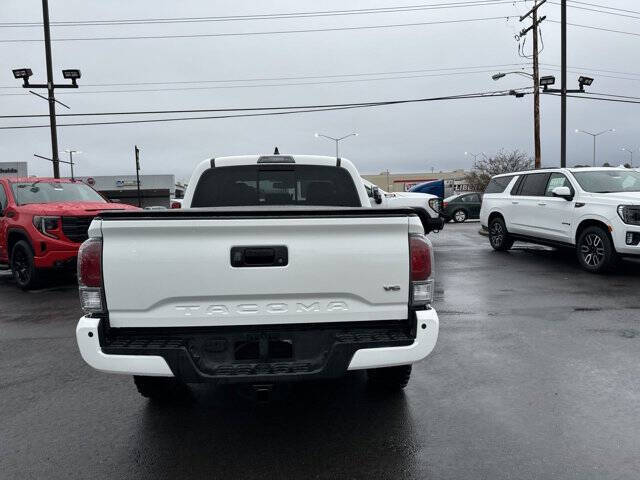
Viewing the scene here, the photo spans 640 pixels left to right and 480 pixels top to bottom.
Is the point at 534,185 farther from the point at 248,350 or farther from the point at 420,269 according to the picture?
the point at 248,350

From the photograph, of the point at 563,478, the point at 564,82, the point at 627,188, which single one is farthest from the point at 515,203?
the point at 564,82

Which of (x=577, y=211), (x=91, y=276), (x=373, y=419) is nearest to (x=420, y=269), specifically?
(x=373, y=419)

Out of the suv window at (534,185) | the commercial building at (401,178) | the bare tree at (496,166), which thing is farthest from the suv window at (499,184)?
the commercial building at (401,178)

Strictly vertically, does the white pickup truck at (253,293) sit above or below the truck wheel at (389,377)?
above

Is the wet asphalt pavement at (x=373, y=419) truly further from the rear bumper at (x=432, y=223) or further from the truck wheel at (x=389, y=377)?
the rear bumper at (x=432, y=223)

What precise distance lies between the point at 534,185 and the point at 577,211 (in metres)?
1.82

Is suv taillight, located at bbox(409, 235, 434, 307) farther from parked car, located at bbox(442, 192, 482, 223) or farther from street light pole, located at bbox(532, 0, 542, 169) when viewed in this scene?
parked car, located at bbox(442, 192, 482, 223)

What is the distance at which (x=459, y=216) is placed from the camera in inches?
1075

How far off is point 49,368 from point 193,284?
2.89m

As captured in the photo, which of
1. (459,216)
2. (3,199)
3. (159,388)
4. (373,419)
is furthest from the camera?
(459,216)

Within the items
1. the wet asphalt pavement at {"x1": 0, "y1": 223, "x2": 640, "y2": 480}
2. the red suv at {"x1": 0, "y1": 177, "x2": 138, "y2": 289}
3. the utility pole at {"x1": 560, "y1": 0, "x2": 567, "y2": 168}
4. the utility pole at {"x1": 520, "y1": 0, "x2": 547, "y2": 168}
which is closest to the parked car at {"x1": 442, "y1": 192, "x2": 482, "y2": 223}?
the utility pole at {"x1": 520, "y1": 0, "x2": 547, "y2": 168}

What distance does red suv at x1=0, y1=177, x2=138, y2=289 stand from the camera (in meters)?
8.88

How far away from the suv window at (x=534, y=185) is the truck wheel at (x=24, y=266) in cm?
999

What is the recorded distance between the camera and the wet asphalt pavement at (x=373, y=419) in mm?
3070
